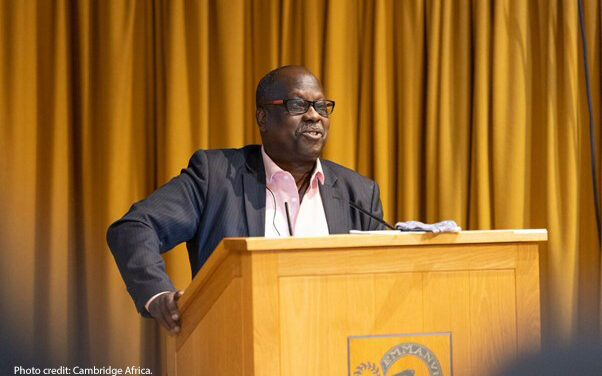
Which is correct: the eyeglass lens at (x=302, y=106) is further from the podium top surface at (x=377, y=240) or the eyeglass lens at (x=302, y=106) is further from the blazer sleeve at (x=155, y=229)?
the podium top surface at (x=377, y=240)

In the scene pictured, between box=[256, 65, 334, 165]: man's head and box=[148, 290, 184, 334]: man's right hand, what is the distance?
0.90m

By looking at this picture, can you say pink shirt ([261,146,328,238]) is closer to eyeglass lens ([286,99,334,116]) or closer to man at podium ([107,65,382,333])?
man at podium ([107,65,382,333])

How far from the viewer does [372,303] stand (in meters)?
1.65

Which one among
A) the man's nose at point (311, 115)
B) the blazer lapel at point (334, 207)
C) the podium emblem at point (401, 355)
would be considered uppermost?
the man's nose at point (311, 115)

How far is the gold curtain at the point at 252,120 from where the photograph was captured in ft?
11.4

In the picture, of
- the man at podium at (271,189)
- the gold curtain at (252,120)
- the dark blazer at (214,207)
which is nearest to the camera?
the dark blazer at (214,207)

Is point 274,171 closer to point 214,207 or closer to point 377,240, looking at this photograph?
point 214,207

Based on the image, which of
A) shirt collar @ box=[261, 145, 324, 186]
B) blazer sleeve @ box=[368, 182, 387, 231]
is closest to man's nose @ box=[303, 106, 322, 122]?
shirt collar @ box=[261, 145, 324, 186]

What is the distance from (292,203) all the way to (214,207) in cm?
28

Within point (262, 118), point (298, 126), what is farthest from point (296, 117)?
point (262, 118)

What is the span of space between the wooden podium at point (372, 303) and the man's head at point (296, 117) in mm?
1050

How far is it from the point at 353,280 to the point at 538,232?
0.44 metres

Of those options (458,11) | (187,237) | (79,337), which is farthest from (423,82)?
(79,337)

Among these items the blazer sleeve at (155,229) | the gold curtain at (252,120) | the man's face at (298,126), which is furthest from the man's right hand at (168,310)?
the gold curtain at (252,120)
